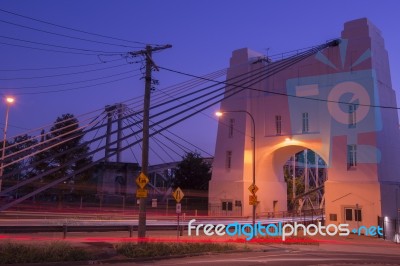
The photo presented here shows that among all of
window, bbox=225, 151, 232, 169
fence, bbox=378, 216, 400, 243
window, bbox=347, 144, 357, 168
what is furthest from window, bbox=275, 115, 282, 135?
fence, bbox=378, 216, 400, 243

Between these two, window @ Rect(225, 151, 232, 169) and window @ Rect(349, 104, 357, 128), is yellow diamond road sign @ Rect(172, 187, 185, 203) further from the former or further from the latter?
window @ Rect(225, 151, 232, 169)

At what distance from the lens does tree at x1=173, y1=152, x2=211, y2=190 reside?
192ft

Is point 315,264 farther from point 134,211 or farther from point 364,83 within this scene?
point 134,211

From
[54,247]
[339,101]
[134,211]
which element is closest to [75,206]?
[134,211]

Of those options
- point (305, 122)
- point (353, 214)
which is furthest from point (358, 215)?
point (305, 122)

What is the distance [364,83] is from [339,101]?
2.76 meters

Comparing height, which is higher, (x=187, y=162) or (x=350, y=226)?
(x=187, y=162)

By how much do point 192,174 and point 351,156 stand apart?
76.6 feet

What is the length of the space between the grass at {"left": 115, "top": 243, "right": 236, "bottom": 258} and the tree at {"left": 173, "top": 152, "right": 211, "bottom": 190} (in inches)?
1365

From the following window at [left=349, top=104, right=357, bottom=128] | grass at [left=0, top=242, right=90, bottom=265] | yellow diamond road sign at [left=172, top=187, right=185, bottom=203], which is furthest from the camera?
window at [left=349, top=104, right=357, bottom=128]

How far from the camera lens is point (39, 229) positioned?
24766 mm

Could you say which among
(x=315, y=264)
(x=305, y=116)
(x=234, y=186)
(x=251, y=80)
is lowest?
(x=315, y=264)

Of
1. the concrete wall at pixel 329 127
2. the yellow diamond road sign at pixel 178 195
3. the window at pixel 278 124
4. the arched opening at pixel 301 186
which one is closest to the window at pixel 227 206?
the concrete wall at pixel 329 127

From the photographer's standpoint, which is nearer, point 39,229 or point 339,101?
point 39,229
